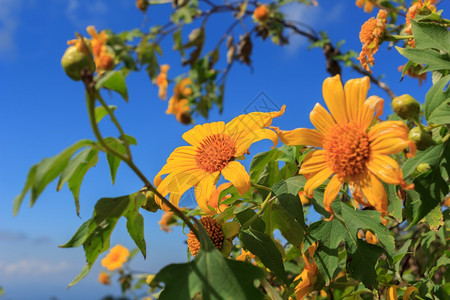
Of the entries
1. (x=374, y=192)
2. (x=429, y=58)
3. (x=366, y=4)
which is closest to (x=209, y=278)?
(x=374, y=192)

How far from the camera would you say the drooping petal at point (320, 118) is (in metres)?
0.63

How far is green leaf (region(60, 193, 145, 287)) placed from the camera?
499 mm

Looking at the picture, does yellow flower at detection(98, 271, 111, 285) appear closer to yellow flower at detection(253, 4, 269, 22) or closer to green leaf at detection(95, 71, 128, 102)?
yellow flower at detection(253, 4, 269, 22)

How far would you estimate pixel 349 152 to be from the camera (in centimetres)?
58

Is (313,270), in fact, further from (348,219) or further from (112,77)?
(112,77)

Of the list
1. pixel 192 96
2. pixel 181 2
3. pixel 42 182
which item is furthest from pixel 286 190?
pixel 192 96

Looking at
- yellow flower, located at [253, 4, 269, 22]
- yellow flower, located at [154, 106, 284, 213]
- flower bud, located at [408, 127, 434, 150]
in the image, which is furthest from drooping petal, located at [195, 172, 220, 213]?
yellow flower, located at [253, 4, 269, 22]

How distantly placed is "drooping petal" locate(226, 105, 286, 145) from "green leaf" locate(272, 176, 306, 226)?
0.11 meters

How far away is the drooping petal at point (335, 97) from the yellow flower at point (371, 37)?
550 millimetres

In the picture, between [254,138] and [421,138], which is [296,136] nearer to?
[254,138]

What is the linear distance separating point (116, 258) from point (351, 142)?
6.80ft

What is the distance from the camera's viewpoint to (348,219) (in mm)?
673

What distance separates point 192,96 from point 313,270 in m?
2.75

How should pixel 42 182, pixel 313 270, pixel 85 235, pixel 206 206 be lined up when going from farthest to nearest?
pixel 313 270
pixel 206 206
pixel 85 235
pixel 42 182
